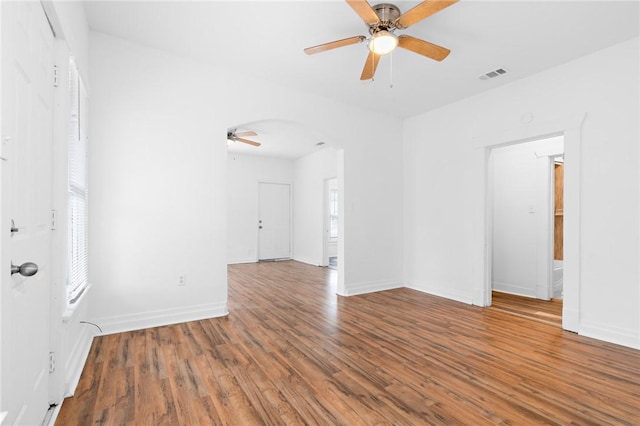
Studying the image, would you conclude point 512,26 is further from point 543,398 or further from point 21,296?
point 21,296

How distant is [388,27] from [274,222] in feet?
21.8

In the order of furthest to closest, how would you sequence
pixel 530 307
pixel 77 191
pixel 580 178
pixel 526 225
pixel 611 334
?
pixel 526 225 → pixel 530 307 → pixel 580 178 → pixel 611 334 → pixel 77 191

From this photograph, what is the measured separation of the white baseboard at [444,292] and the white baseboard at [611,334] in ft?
4.27

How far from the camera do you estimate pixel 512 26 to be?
112 inches

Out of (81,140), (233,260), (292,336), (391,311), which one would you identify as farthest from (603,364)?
(233,260)

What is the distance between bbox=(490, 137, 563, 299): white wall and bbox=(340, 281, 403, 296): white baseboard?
5.69 ft

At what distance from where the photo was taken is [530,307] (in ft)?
13.9

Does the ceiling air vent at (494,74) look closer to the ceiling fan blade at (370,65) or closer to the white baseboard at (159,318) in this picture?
the ceiling fan blade at (370,65)

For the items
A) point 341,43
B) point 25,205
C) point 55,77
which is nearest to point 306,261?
point 341,43

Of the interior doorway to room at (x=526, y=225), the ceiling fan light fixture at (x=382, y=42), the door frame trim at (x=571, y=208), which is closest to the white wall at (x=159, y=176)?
the ceiling fan light fixture at (x=382, y=42)

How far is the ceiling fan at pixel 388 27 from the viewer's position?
2.21m

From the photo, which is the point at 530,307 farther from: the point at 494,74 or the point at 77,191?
the point at 77,191

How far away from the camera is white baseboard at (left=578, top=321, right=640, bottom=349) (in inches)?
115

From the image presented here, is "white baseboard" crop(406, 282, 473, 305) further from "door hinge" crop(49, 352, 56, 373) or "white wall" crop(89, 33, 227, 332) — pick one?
"door hinge" crop(49, 352, 56, 373)
